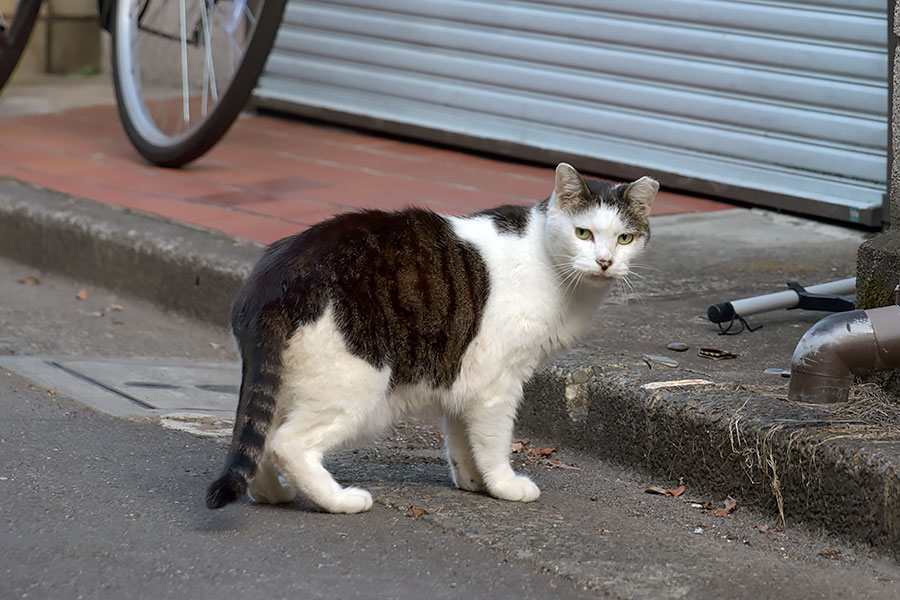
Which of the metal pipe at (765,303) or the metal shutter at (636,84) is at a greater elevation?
the metal shutter at (636,84)

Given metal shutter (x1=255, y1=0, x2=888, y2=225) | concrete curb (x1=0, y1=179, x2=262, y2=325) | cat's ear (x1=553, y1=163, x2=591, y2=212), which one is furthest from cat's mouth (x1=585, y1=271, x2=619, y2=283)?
metal shutter (x1=255, y1=0, x2=888, y2=225)

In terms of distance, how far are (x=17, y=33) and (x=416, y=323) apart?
193 inches

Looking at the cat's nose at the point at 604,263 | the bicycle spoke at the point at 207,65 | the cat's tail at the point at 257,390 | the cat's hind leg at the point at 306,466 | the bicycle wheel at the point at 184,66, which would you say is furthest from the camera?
the bicycle spoke at the point at 207,65

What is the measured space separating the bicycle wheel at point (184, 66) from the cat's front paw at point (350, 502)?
10.5ft

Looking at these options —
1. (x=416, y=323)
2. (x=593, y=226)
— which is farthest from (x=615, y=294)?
(x=416, y=323)

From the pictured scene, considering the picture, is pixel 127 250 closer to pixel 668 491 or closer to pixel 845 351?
pixel 668 491

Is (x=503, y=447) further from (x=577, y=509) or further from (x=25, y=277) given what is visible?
(x=25, y=277)

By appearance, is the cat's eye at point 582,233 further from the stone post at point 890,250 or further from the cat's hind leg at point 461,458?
the stone post at point 890,250

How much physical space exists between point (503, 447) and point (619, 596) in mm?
620

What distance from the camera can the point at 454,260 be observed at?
117 inches

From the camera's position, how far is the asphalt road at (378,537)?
8.26 ft

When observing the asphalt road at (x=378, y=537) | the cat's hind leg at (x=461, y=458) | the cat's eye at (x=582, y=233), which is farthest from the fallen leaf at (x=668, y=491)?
the cat's eye at (x=582, y=233)

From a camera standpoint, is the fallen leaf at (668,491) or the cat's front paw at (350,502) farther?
the fallen leaf at (668,491)

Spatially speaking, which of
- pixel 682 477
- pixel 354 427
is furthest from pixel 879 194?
pixel 354 427
